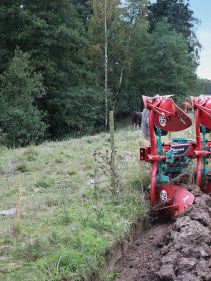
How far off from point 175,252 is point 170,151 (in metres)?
2.26

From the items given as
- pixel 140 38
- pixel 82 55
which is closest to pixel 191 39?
pixel 140 38

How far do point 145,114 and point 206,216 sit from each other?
6.46 feet

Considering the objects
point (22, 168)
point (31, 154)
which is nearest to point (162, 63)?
point (31, 154)

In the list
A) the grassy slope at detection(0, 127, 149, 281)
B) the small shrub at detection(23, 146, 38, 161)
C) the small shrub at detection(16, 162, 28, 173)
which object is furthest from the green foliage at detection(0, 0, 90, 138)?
the grassy slope at detection(0, 127, 149, 281)

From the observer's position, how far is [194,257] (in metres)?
4.44

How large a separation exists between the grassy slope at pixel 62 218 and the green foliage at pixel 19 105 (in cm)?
958

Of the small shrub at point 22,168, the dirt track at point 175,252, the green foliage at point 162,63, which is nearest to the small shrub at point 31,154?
the small shrub at point 22,168

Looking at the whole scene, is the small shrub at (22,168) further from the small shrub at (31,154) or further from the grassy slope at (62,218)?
the small shrub at (31,154)

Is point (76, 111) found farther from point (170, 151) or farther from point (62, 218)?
point (62, 218)

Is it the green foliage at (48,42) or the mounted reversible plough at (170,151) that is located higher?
the green foliage at (48,42)

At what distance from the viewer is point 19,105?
1988 centimetres

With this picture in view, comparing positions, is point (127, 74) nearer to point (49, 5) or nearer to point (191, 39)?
point (49, 5)

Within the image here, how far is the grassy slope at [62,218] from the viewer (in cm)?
429

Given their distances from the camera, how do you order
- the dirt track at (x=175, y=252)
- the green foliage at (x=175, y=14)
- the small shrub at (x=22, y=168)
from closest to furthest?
the dirt track at (x=175, y=252), the small shrub at (x=22, y=168), the green foliage at (x=175, y=14)
